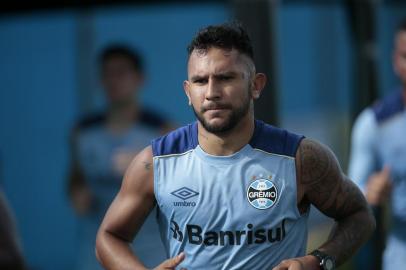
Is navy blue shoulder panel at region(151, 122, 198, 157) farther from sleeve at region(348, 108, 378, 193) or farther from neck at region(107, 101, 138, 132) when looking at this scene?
neck at region(107, 101, 138, 132)

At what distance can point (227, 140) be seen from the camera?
480 cm

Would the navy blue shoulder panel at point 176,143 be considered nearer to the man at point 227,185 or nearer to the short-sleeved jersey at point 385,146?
the man at point 227,185

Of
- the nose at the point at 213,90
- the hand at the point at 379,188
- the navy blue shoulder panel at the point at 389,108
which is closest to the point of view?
the nose at the point at 213,90

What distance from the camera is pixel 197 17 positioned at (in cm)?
991

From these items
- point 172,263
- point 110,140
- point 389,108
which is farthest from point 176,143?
→ point 110,140

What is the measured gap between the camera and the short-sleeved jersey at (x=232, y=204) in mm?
4703

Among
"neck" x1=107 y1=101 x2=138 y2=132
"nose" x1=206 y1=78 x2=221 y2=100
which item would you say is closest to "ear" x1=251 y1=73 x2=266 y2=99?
"nose" x1=206 y1=78 x2=221 y2=100

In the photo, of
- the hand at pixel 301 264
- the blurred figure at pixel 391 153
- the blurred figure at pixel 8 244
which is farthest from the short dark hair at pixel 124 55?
the hand at pixel 301 264

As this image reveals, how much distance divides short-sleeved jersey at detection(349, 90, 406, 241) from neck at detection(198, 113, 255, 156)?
2540 mm

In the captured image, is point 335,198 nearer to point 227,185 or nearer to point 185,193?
point 227,185

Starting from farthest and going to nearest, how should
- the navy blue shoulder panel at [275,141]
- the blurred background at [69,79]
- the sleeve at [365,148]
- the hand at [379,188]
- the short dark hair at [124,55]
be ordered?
the blurred background at [69,79], the short dark hair at [124,55], the sleeve at [365,148], the hand at [379,188], the navy blue shoulder panel at [275,141]

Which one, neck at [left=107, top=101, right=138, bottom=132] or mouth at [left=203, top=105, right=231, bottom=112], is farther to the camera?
neck at [left=107, top=101, right=138, bottom=132]

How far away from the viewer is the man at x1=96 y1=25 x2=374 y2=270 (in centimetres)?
469

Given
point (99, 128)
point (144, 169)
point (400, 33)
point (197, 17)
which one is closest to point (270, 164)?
point (144, 169)
